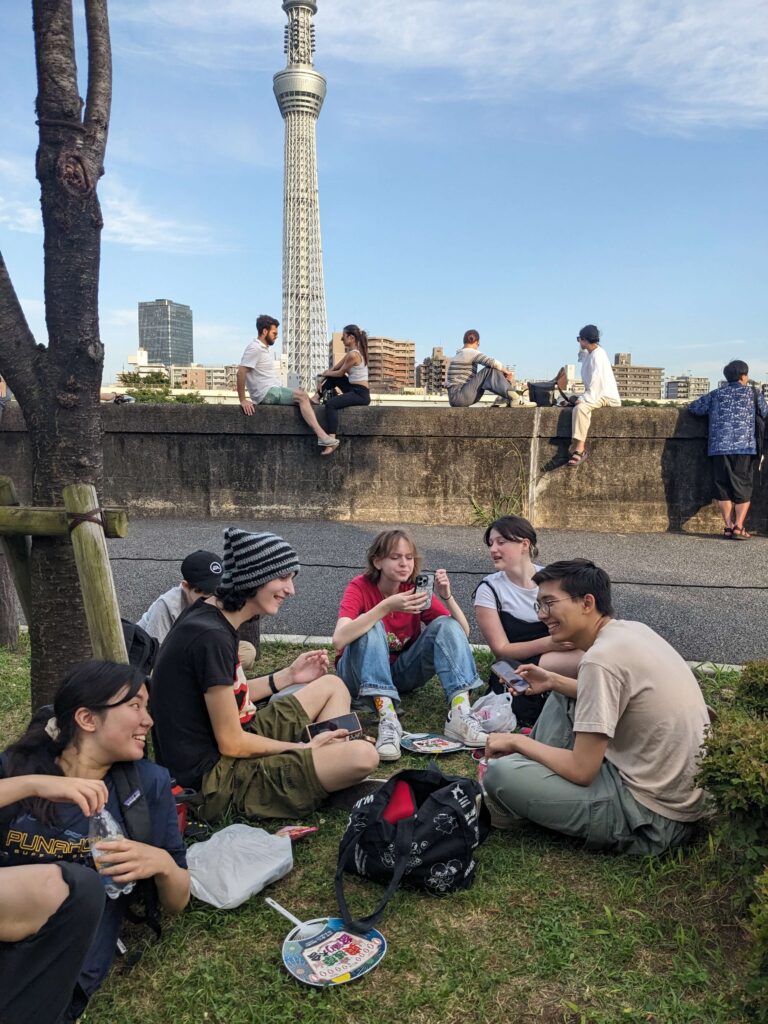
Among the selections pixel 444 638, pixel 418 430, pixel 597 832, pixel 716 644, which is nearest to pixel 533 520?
pixel 418 430

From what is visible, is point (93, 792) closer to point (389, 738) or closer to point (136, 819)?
point (136, 819)

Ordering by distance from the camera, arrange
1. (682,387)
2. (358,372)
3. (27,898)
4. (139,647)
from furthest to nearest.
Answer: (682,387)
(358,372)
(139,647)
(27,898)

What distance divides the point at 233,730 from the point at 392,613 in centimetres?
179

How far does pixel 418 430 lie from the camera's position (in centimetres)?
1074

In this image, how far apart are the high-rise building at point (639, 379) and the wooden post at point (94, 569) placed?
43347 millimetres

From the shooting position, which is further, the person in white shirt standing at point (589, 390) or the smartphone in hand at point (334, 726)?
the person in white shirt standing at point (589, 390)

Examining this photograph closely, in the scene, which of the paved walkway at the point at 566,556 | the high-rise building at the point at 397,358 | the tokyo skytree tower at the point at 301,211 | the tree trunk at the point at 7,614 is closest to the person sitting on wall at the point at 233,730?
the paved walkway at the point at 566,556

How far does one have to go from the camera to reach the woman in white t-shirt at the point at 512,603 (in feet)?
15.5

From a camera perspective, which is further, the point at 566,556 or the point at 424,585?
the point at 566,556

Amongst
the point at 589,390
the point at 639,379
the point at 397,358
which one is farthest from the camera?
the point at 397,358

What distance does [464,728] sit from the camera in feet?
14.5

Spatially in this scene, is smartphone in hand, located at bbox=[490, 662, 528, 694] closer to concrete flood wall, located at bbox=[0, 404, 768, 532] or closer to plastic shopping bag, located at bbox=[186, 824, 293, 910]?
plastic shopping bag, located at bbox=[186, 824, 293, 910]

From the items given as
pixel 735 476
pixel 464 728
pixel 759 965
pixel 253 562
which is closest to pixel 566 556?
pixel 735 476

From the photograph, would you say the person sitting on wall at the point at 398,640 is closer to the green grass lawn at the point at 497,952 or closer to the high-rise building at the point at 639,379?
the green grass lawn at the point at 497,952
